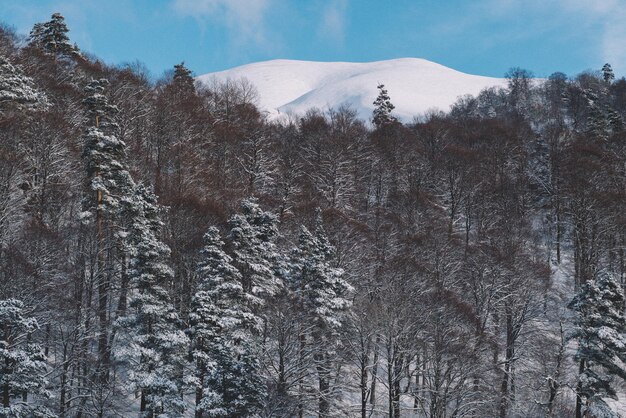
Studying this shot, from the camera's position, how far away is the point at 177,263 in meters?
34.1

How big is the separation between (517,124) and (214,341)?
71718 millimetres

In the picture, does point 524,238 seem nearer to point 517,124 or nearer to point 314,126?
point 314,126

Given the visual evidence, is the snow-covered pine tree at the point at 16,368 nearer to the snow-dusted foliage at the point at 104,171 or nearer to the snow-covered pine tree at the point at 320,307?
the snow-dusted foliage at the point at 104,171

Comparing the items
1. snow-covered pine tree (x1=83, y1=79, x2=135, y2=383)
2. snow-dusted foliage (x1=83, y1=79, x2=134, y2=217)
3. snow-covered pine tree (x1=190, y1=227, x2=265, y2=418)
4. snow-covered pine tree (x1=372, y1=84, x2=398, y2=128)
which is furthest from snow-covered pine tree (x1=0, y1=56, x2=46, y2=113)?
snow-covered pine tree (x1=372, y1=84, x2=398, y2=128)

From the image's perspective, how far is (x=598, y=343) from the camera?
26922 mm

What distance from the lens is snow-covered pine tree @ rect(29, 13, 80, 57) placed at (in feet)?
199

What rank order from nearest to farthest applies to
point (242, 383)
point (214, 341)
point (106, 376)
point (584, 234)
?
point (242, 383), point (214, 341), point (106, 376), point (584, 234)

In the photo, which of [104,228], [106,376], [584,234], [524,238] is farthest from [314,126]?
[106,376]

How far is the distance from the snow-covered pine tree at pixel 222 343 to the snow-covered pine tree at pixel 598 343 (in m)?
17.4

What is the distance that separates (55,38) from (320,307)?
52810 mm

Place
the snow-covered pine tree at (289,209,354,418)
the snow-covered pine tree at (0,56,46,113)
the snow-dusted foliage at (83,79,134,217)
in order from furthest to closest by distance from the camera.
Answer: the snow-covered pine tree at (0,56,46,113) < the snow-dusted foliage at (83,79,134,217) < the snow-covered pine tree at (289,209,354,418)

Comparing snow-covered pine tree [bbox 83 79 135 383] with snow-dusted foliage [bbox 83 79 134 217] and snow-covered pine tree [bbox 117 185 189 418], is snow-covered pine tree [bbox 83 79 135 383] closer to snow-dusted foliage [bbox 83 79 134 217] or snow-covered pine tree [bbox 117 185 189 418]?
snow-dusted foliage [bbox 83 79 134 217]

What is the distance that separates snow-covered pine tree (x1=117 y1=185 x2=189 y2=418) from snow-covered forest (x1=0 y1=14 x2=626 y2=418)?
0.10 metres

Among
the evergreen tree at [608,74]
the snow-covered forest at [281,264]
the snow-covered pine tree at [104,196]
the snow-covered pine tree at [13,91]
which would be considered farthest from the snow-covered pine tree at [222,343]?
the evergreen tree at [608,74]
